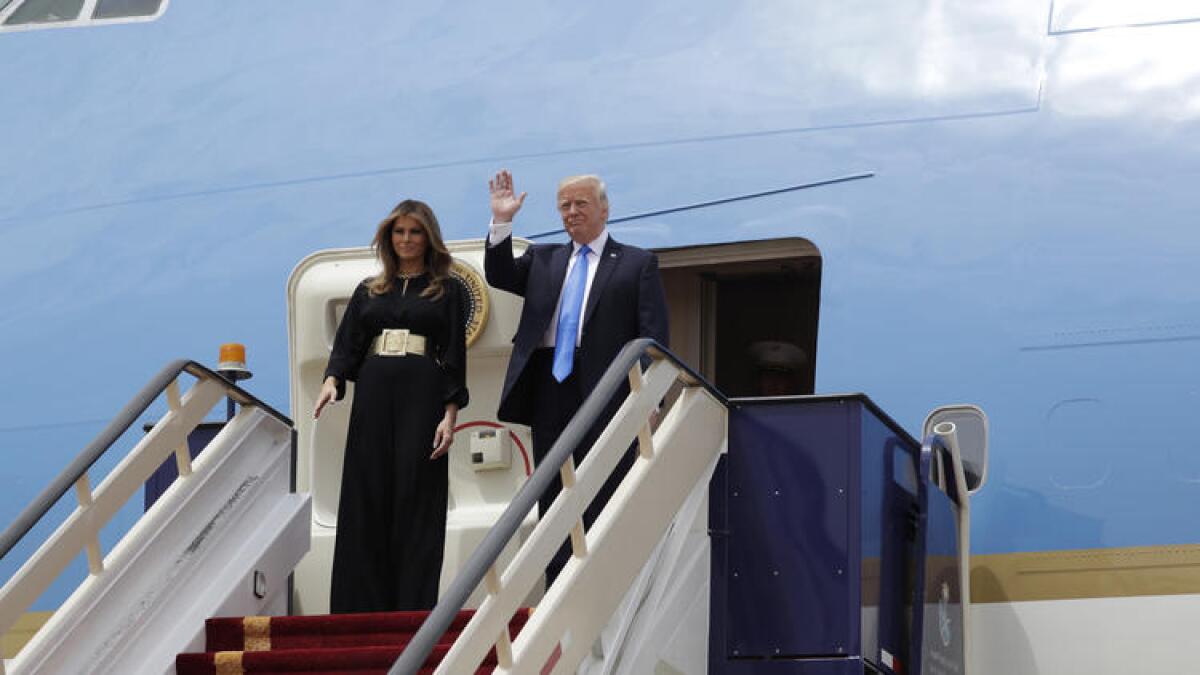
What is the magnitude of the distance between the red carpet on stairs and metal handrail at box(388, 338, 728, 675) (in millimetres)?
608

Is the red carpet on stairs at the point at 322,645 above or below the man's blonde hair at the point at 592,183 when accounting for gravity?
below

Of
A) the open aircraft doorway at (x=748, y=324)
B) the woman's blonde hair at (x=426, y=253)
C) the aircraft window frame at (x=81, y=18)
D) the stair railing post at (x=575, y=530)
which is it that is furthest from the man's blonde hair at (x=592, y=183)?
the aircraft window frame at (x=81, y=18)

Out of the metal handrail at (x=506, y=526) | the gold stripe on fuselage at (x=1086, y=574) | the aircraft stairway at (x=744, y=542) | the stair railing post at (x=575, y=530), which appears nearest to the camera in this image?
the metal handrail at (x=506, y=526)

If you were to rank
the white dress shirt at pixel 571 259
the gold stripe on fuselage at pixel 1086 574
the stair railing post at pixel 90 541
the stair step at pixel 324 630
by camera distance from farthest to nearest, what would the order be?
the white dress shirt at pixel 571 259, the stair railing post at pixel 90 541, the gold stripe on fuselage at pixel 1086 574, the stair step at pixel 324 630

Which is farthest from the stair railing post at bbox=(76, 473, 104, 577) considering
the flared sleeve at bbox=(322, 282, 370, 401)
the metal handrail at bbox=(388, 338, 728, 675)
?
the metal handrail at bbox=(388, 338, 728, 675)

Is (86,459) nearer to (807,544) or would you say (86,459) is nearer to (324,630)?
(324,630)

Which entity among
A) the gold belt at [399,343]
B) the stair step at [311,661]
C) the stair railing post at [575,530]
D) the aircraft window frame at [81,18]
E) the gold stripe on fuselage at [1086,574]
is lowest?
the stair step at [311,661]

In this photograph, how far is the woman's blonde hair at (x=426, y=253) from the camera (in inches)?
240

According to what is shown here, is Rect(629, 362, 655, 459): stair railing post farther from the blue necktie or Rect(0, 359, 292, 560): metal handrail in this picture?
Rect(0, 359, 292, 560): metal handrail

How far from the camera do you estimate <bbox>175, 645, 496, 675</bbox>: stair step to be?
17.2ft

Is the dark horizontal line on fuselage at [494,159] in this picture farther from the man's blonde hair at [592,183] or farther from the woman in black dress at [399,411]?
the woman in black dress at [399,411]

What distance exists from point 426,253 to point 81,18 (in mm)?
2756

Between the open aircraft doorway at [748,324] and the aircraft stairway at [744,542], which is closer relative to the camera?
the aircraft stairway at [744,542]

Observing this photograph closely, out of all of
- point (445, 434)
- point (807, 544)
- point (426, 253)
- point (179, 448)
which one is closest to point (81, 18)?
point (179, 448)
